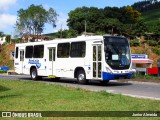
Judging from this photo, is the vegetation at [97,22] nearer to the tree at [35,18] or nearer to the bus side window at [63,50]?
the tree at [35,18]

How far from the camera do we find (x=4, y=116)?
988cm

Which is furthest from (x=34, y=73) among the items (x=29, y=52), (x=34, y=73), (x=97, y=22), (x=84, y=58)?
(x=97, y=22)

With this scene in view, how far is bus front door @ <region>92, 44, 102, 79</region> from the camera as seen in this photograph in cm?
2215

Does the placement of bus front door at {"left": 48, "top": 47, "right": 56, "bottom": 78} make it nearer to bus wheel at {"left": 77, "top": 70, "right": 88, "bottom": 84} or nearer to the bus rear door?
the bus rear door

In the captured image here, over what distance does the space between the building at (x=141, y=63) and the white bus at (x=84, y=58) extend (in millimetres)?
6604

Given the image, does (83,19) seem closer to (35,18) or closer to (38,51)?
(35,18)

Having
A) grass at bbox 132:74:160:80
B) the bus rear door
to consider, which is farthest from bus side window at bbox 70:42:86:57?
grass at bbox 132:74:160:80

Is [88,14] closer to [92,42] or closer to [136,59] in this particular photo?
[136,59]

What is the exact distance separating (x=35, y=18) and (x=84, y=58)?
7951cm

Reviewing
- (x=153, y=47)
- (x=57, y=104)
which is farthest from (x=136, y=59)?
(x=153, y=47)

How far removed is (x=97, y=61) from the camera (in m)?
22.3

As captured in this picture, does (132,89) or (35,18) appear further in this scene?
(35,18)

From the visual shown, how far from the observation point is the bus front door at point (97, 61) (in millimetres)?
22148

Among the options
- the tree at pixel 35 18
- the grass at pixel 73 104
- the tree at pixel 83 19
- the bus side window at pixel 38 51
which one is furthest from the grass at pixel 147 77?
the tree at pixel 35 18
